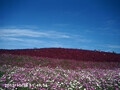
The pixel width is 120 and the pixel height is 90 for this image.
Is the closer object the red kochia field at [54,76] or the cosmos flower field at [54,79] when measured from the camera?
the cosmos flower field at [54,79]

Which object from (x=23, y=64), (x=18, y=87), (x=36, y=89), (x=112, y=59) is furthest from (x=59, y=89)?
(x=112, y=59)

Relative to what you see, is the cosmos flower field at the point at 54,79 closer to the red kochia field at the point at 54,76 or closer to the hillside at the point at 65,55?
the red kochia field at the point at 54,76

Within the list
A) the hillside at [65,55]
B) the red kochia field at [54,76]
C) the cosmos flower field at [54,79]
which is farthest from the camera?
the hillside at [65,55]

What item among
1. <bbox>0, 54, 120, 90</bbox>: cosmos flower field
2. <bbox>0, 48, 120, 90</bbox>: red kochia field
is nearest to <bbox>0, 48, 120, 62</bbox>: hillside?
<bbox>0, 48, 120, 90</bbox>: red kochia field

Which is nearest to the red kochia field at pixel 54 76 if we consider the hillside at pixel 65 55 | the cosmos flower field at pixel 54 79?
the cosmos flower field at pixel 54 79

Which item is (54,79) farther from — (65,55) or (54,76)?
(65,55)

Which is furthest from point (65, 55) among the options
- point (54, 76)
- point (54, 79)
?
point (54, 79)

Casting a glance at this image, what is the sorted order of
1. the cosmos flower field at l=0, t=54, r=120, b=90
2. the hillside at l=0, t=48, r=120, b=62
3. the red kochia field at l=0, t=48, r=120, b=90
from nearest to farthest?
the cosmos flower field at l=0, t=54, r=120, b=90 < the red kochia field at l=0, t=48, r=120, b=90 < the hillside at l=0, t=48, r=120, b=62

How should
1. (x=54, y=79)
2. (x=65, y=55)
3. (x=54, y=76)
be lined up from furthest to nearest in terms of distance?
(x=65, y=55)
(x=54, y=76)
(x=54, y=79)

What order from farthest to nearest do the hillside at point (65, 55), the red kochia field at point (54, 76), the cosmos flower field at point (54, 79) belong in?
1. the hillside at point (65, 55)
2. the red kochia field at point (54, 76)
3. the cosmos flower field at point (54, 79)

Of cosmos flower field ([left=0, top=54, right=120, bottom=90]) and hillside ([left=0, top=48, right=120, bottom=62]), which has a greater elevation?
hillside ([left=0, top=48, right=120, bottom=62])

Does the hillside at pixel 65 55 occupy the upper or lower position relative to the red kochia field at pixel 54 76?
upper

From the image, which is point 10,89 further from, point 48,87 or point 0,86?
point 48,87

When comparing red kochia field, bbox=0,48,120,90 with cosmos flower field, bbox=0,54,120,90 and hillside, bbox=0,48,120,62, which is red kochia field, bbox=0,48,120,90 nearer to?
cosmos flower field, bbox=0,54,120,90
